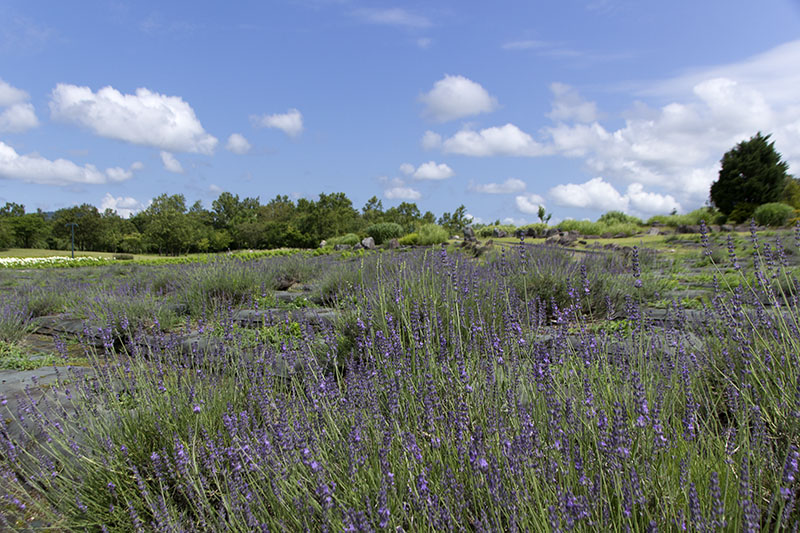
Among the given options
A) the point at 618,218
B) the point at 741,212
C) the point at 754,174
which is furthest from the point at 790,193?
the point at 618,218

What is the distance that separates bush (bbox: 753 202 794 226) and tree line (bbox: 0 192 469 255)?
13.7 metres

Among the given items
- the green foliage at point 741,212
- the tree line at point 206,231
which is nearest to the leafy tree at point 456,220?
the tree line at point 206,231

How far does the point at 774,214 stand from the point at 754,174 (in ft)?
21.3

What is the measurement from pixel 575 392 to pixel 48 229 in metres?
54.1

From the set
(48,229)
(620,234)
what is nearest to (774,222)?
(620,234)

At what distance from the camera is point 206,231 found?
42938mm

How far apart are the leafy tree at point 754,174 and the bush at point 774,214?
545 cm

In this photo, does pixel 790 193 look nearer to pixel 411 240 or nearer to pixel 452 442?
pixel 411 240

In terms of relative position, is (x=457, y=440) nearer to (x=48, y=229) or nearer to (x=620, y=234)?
(x=620, y=234)

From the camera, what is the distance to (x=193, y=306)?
19.7 feet

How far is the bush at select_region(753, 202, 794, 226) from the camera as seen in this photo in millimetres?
15596

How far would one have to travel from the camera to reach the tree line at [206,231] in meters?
31.0

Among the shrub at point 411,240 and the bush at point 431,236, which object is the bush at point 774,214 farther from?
the shrub at point 411,240

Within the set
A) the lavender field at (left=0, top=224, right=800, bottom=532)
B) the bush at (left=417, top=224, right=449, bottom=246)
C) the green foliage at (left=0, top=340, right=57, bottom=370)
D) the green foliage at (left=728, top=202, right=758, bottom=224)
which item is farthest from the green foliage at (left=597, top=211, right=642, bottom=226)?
the green foliage at (left=0, top=340, right=57, bottom=370)
